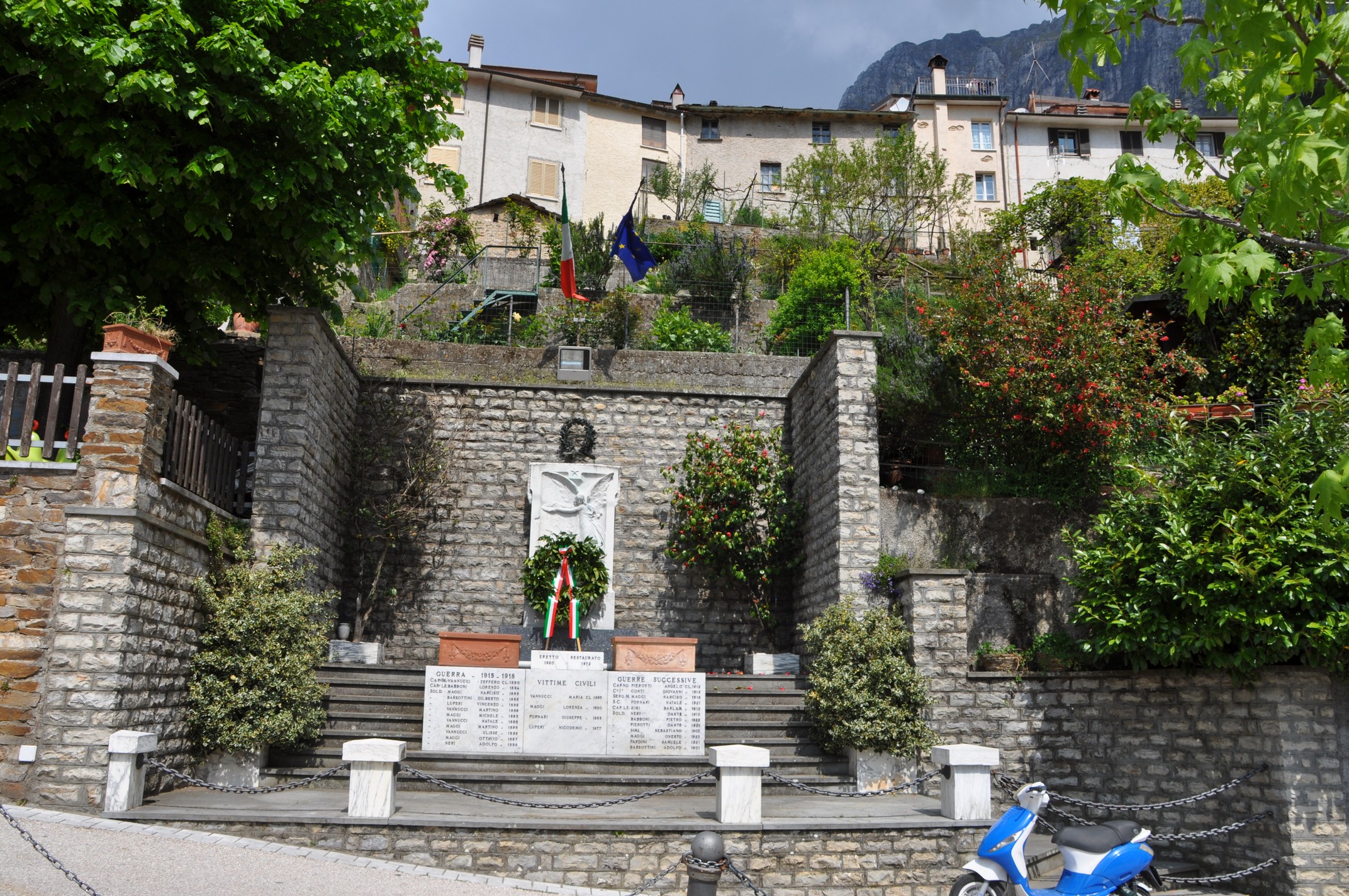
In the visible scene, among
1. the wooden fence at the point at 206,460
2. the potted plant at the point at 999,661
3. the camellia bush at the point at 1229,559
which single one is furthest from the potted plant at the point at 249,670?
the camellia bush at the point at 1229,559

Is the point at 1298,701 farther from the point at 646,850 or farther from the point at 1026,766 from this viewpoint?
the point at 646,850

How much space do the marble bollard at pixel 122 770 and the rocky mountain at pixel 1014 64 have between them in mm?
71819

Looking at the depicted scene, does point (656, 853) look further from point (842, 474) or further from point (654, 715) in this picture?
point (842, 474)

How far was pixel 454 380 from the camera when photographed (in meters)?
12.1

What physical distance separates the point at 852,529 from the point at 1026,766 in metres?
2.72

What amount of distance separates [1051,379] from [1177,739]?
3.88 meters

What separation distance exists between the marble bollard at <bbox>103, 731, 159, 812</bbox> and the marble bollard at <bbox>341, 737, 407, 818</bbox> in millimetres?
1446

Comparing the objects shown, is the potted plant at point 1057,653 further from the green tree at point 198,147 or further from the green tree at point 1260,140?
the green tree at point 198,147

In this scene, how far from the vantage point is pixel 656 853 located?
262 inches

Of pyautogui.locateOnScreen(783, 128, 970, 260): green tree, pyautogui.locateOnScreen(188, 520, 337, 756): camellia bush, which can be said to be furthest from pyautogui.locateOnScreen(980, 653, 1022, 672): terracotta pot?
pyautogui.locateOnScreen(783, 128, 970, 260): green tree

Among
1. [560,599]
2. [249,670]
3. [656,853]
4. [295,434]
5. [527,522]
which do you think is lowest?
[656,853]

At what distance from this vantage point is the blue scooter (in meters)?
5.82

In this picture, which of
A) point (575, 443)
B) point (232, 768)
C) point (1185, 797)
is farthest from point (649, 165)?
point (1185, 797)

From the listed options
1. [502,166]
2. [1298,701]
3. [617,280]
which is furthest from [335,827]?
[502,166]
